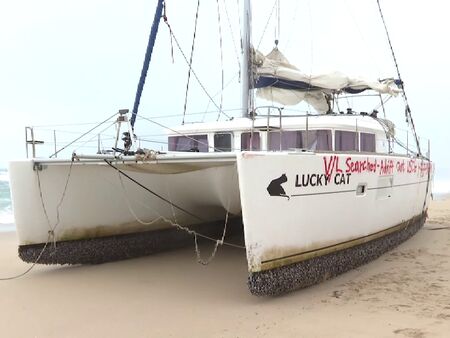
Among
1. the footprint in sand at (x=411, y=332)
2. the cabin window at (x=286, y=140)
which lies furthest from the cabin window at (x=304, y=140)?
the footprint in sand at (x=411, y=332)

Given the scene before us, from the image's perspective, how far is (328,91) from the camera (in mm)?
8828

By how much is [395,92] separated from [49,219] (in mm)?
6499

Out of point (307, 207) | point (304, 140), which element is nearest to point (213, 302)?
point (307, 207)

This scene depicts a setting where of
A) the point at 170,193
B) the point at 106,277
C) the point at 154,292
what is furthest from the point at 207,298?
the point at 170,193

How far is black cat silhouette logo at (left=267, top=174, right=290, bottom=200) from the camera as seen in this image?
15.7ft

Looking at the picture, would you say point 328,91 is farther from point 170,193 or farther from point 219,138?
point 170,193

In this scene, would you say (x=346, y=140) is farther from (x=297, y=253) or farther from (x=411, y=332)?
(x=411, y=332)

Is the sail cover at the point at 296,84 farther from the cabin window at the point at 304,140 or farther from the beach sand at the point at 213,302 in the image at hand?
the beach sand at the point at 213,302

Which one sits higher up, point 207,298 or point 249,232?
point 249,232

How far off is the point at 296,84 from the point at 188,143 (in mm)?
2253

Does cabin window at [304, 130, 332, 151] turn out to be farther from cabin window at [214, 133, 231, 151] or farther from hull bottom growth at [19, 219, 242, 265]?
hull bottom growth at [19, 219, 242, 265]

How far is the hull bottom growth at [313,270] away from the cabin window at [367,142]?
131 cm

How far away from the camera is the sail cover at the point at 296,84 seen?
26.5ft

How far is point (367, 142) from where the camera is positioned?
727 cm
